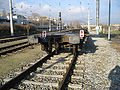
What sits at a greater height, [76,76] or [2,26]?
[2,26]

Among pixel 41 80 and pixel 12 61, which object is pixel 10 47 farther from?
pixel 41 80

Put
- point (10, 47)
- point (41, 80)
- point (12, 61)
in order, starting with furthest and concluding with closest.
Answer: point (10, 47) < point (12, 61) < point (41, 80)

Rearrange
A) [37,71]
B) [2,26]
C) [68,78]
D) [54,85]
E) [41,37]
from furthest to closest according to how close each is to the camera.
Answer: [2,26], [41,37], [37,71], [68,78], [54,85]

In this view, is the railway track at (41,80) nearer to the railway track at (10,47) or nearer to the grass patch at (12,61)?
the grass patch at (12,61)

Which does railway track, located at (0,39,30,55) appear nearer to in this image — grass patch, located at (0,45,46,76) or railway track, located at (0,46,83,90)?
grass patch, located at (0,45,46,76)

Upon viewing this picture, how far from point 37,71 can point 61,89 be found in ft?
5.49

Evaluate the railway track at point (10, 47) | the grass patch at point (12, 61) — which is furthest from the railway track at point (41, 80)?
the railway track at point (10, 47)

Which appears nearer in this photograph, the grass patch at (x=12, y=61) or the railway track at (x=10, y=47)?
the grass patch at (x=12, y=61)

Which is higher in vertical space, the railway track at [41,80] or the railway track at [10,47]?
the railway track at [10,47]

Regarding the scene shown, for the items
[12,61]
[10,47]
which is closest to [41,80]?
[12,61]

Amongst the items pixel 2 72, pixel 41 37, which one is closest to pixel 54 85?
pixel 2 72

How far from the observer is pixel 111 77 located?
408cm

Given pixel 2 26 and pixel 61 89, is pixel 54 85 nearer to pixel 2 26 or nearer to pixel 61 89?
pixel 61 89

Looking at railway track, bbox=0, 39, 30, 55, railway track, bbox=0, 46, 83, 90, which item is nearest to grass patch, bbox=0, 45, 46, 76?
railway track, bbox=0, 46, 83, 90
